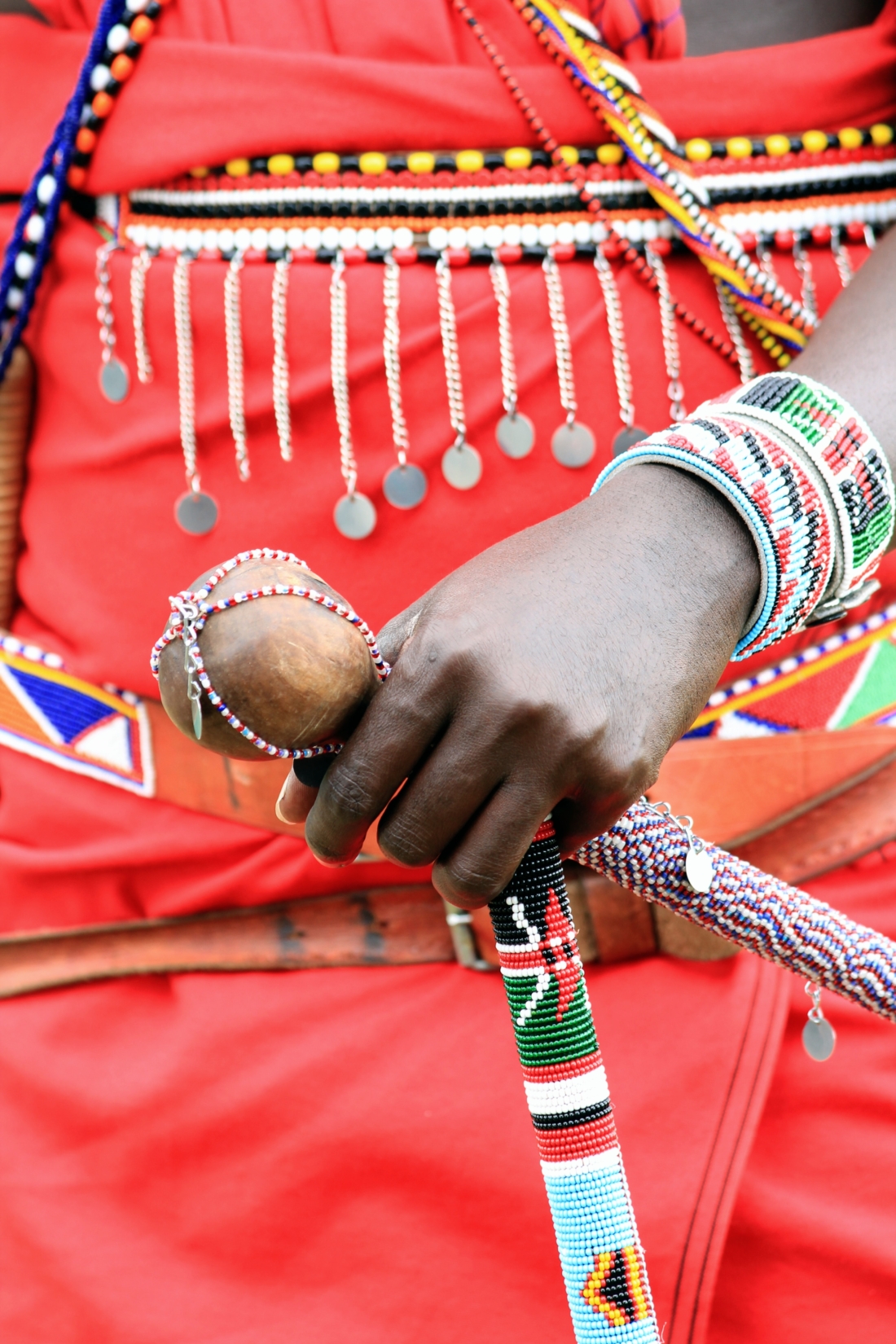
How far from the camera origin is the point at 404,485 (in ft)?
3.57

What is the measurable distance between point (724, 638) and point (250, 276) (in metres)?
0.56

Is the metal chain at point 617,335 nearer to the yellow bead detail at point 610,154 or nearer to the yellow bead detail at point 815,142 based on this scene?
the yellow bead detail at point 610,154

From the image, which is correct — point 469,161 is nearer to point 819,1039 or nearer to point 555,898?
point 555,898

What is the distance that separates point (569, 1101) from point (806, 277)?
0.73m

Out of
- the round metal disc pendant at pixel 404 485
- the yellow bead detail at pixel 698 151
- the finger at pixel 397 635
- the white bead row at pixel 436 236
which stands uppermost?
the yellow bead detail at pixel 698 151

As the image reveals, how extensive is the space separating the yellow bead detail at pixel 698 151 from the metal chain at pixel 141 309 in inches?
18.7

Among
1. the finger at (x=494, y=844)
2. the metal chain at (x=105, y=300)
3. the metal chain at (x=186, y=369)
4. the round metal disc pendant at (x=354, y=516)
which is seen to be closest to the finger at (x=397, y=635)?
the finger at (x=494, y=844)

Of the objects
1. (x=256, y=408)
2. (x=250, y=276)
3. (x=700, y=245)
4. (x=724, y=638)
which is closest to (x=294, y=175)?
(x=250, y=276)

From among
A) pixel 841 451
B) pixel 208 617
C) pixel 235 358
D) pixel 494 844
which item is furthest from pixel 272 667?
pixel 235 358

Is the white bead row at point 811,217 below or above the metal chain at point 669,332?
above

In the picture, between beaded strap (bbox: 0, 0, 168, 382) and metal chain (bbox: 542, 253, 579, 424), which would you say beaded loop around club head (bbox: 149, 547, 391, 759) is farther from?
beaded strap (bbox: 0, 0, 168, 382)

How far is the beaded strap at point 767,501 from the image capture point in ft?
2.60

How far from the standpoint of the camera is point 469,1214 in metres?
1.08

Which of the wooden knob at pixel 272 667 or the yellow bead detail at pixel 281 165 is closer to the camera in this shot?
the wooden knob at pixel 272 667
